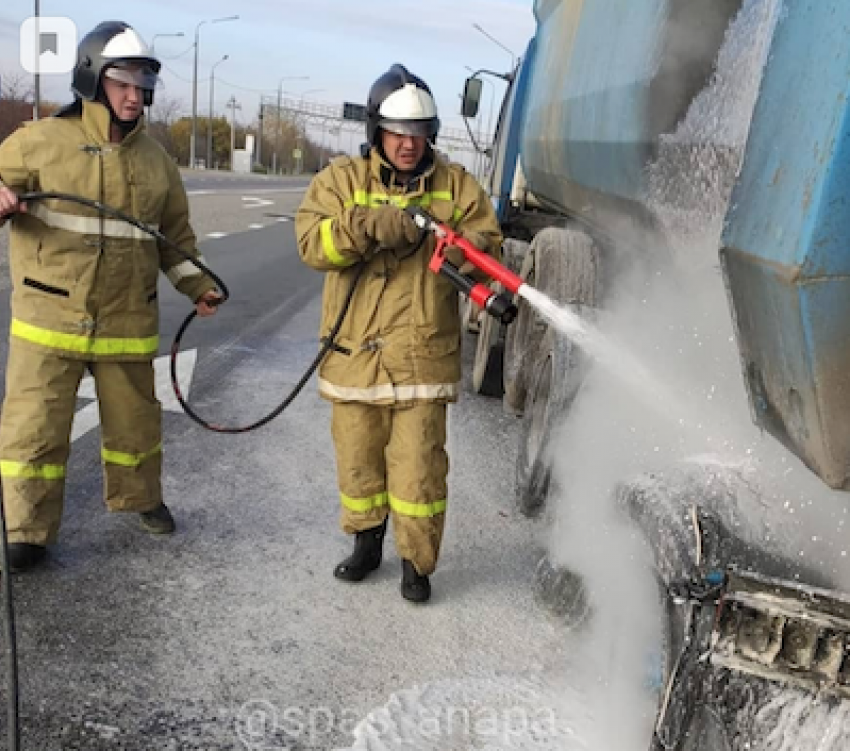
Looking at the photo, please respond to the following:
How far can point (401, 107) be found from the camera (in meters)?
3.40

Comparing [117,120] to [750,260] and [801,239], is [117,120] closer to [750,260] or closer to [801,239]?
[750,260]

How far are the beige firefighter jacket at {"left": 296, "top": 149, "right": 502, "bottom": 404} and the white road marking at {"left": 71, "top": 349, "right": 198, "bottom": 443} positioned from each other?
1474 mm

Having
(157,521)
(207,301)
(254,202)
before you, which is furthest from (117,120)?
(254,202)

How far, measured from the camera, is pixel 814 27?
1.53 m

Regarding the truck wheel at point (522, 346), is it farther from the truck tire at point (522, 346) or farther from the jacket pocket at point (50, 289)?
the jacket pocket at point (50, 289)

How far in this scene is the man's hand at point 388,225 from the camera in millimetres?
3289

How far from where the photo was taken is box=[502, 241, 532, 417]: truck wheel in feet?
16.1

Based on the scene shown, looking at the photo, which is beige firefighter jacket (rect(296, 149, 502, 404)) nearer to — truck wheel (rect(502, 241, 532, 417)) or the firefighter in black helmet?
the firefighter in black helmet

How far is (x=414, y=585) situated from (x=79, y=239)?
1774mm

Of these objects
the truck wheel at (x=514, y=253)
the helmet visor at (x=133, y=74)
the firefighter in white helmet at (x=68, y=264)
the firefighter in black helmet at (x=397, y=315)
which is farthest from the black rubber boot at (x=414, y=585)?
the truck wheel at (x=514, y=253)

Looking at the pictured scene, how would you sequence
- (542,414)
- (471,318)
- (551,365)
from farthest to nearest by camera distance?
1. (471,318)
2. (542,414)
3. (551,365)

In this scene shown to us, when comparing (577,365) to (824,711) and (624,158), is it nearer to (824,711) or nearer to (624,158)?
(624,158)

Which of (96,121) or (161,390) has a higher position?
(96,121)

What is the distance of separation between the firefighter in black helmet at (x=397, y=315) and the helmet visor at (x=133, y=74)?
2.36 ft
